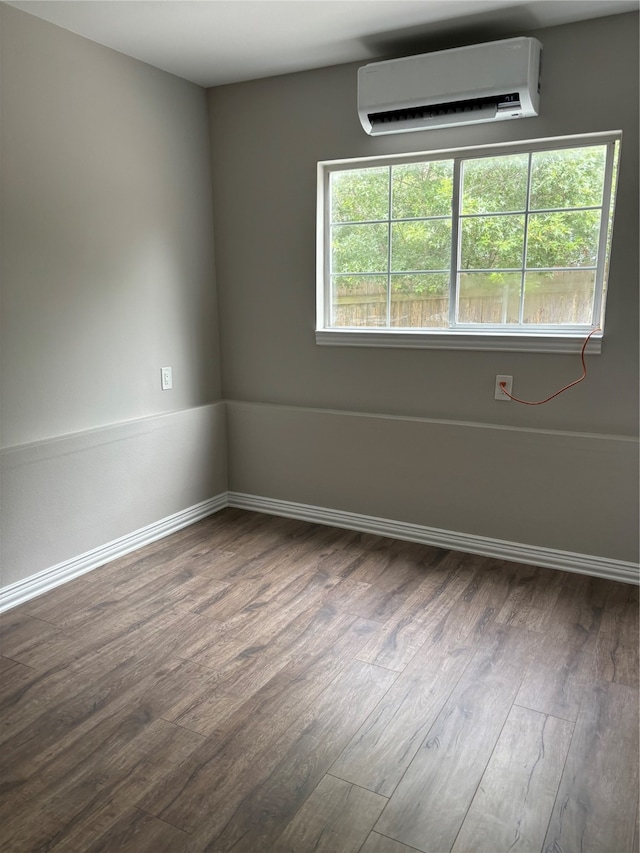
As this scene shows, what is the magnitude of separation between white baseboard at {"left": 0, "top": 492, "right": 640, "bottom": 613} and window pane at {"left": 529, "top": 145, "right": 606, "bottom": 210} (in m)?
1.60

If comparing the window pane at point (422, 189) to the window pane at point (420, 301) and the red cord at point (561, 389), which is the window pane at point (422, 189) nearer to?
the window pane at point (420, 301)

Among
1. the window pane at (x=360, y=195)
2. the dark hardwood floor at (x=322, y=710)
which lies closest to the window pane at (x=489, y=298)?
the window pane at (x=360, y=195)

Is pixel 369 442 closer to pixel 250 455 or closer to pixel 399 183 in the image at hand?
Answer: pixel 250 455

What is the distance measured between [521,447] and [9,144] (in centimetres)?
255

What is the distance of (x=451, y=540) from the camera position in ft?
10.8

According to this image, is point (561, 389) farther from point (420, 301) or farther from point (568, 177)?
point (568, 177)

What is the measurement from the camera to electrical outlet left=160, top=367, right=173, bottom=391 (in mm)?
3465

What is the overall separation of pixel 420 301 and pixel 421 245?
0.90ft

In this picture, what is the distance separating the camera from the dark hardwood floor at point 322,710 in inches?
64.7

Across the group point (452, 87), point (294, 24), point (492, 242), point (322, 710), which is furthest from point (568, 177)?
point (322, 710)

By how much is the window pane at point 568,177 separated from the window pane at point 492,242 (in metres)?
0.14

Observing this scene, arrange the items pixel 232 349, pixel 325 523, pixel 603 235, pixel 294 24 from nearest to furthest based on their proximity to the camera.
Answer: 1. pixel 294 24
2. pixel 603 235
3. pixel 325 523
4. pixel 232 349

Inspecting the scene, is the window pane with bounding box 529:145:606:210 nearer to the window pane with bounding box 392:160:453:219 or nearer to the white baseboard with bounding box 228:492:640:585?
the window pane with bounding box 392:160:453:219

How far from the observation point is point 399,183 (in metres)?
3.28
